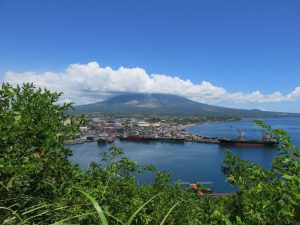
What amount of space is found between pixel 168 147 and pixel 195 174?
123 ft

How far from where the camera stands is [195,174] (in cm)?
5934

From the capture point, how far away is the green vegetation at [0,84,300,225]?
2531 millimetres

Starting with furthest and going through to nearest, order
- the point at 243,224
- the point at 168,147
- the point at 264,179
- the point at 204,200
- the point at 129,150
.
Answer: the point at 168,147
the point at 129,150
the point at 204,200
the point at 264,179
the point at 243,224

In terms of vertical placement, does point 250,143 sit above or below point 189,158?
above

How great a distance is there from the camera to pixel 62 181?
228 inches

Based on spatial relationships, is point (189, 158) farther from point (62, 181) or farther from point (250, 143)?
point (62, 181)

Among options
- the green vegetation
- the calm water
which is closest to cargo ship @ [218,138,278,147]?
Result: the calm water

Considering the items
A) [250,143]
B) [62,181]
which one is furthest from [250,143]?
[62,181]

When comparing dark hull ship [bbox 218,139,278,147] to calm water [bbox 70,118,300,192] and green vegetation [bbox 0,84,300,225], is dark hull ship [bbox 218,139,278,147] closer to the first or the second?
calm water [bbox 70,118,300,192]

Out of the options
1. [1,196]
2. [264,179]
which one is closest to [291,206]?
[264,179]

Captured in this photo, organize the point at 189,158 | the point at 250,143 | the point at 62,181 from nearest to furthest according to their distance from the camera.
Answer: the point at 62,181 → the point at 189,158 → the point at 250,143

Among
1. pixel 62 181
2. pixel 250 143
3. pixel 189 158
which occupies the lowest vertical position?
pixel 189 158

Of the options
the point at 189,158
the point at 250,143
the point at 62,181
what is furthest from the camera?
the point at 250,143

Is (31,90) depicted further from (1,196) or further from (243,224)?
(243,224)
